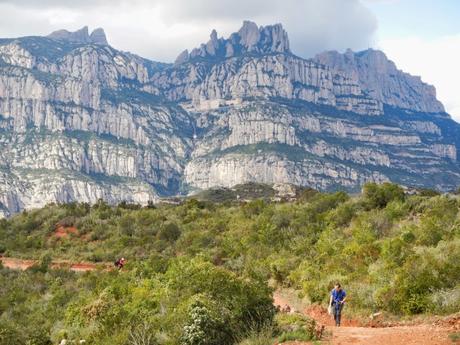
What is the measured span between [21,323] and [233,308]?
1523 centimetres

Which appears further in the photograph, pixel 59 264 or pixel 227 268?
pixel 59 264

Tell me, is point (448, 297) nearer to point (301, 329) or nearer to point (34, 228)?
point (301, 329)

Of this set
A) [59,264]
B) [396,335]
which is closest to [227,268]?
[59,264]

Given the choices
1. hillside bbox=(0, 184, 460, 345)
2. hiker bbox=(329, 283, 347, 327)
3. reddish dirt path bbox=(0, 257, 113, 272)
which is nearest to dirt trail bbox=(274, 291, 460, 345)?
hillside bbox=(0, 184, 460, 345)

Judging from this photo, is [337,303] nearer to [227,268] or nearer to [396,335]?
[396,335]

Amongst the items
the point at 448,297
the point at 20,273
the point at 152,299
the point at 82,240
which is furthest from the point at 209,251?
the point at 448,297

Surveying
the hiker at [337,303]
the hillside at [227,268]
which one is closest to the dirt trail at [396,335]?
the hillside at [227,268]

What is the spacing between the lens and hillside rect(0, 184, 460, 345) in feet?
57.7

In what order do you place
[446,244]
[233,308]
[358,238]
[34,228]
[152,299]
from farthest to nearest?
[34,228] → [358,238] → [446,244] → [152,299] → [233,308]

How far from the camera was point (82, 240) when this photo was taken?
56.3 metres

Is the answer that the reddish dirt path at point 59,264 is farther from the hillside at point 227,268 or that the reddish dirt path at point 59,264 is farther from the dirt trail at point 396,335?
the dirt trail at point 396,335

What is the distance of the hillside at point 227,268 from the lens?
1759cm

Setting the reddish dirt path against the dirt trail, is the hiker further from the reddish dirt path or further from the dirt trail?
the reddish dirt path

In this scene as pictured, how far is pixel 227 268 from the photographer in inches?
1492
